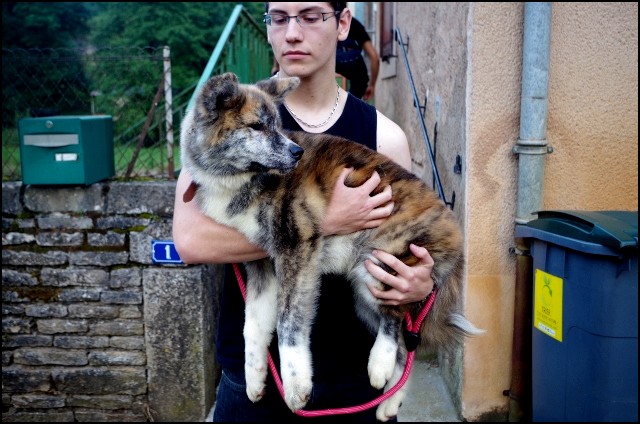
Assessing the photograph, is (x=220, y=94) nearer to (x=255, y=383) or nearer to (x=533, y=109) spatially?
(x=255, y=383)

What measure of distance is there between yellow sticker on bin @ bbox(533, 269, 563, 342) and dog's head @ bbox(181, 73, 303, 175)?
1782 millimetres

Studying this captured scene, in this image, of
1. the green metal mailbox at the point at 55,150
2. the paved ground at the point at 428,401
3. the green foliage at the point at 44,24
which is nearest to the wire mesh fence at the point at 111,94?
the green metal mailbox at the point at 55,150

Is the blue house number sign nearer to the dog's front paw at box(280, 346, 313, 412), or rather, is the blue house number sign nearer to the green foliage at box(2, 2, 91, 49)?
the dog's front paw at box(280, 346, 313, 412)

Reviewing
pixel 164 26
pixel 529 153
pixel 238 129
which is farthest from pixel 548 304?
pixel 164 26

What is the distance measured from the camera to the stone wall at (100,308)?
13.5 feet

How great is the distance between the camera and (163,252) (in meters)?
4.09

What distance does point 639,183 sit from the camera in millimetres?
3469

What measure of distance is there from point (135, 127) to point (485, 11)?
3.33 meters

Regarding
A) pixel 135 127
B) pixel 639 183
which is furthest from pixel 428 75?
pixel 135 127

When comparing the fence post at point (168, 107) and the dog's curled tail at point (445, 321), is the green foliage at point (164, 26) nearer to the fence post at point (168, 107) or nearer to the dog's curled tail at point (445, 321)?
the fence post at point (168, 107)

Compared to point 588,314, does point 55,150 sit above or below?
above

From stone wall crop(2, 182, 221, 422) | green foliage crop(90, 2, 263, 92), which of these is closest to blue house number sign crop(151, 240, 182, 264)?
stone wall crop(2, 182, 221, 422)

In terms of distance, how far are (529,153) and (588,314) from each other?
105 centimetres

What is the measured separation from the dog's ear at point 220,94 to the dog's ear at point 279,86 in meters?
0.10
